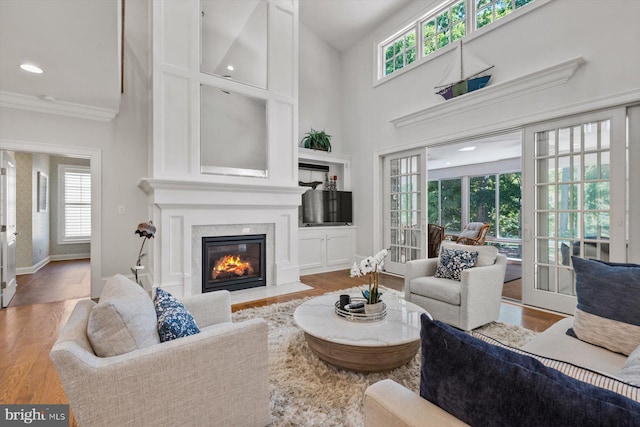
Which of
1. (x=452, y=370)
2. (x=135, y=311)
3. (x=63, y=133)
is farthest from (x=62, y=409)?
(x=63, y=133)

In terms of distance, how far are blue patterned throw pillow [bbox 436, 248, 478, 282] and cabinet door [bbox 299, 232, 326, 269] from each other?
2500mm

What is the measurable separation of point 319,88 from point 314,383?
214 inches

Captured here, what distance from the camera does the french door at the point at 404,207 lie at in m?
4.82

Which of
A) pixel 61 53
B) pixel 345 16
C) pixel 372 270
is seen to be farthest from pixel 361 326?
pixel 345 16

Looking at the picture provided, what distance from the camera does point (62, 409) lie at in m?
1.74

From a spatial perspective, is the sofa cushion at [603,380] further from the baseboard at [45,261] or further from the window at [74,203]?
the window at [74,203]

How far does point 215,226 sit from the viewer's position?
158 inches

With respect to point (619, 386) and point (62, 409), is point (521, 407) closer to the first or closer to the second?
point (619, 386)

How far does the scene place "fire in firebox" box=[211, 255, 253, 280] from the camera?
408cm

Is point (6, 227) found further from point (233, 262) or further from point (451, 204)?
point (451, 204)

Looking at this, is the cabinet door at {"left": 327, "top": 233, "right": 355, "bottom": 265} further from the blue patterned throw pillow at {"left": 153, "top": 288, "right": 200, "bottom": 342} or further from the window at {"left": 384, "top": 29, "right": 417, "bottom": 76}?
the blue patterned throw pillow at {"left": 153, "top": 288, "right": 200, "bottom": 342}

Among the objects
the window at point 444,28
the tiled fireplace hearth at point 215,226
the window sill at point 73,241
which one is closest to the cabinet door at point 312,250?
the tiled fireplace hearth at point 215,226

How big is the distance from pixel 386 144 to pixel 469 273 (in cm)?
316

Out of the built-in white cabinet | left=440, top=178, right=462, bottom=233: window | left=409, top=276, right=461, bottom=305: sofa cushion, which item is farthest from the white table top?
left=440, top=178, right=462, bottom=233: window
